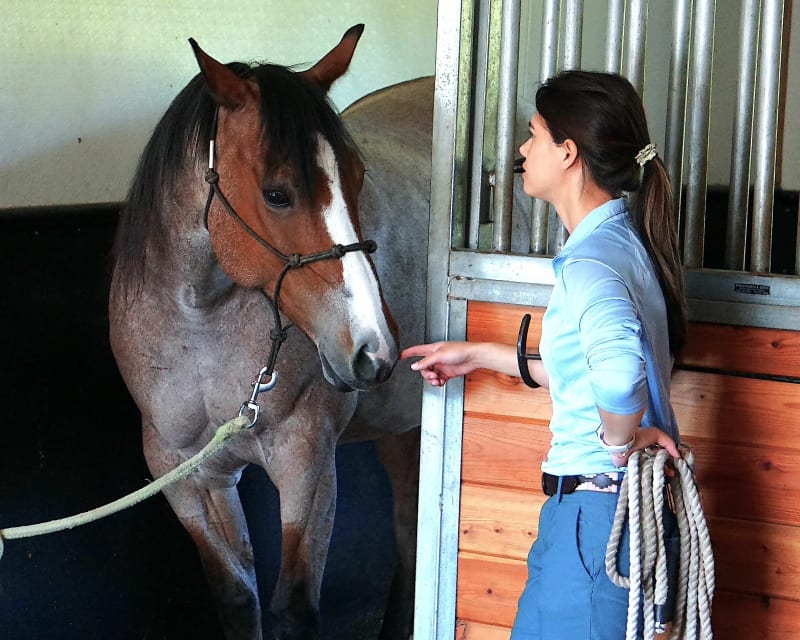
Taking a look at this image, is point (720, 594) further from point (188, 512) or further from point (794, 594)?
point (188, 512)

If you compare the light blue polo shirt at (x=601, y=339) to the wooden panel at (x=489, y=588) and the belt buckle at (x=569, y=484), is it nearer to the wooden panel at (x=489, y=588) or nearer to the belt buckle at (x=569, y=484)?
the belt buckle at (x=569, y=484)

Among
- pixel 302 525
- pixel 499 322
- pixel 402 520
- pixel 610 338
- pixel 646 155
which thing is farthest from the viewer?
pixel 402 520

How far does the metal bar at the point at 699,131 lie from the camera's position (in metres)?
1.41

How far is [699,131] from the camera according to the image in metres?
1.44

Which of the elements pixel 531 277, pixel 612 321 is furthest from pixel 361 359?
pixel 612 321

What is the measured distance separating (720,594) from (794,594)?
0.11 m

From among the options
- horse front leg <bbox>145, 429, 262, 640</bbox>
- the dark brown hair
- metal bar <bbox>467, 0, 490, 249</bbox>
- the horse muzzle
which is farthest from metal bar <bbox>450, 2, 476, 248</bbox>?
horse front leg <bbox>145, 429, 262, 640</bbox>

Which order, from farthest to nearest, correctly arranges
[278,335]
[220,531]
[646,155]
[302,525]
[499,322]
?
[220,531]
[302,525]
[278,335]
[499,322]
[646,155]

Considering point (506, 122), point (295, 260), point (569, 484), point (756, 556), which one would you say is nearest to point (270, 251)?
point (295, 260)

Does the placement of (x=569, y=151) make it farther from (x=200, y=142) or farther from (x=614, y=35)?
(x=200, y=142)

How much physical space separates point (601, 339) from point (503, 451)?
1.86 ft

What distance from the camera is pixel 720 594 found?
148cm

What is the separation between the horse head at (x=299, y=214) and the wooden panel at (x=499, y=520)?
272mm

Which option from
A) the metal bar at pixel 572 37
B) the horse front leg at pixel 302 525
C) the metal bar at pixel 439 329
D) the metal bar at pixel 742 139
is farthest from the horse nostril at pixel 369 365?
the metal bar at pixel 742 139
